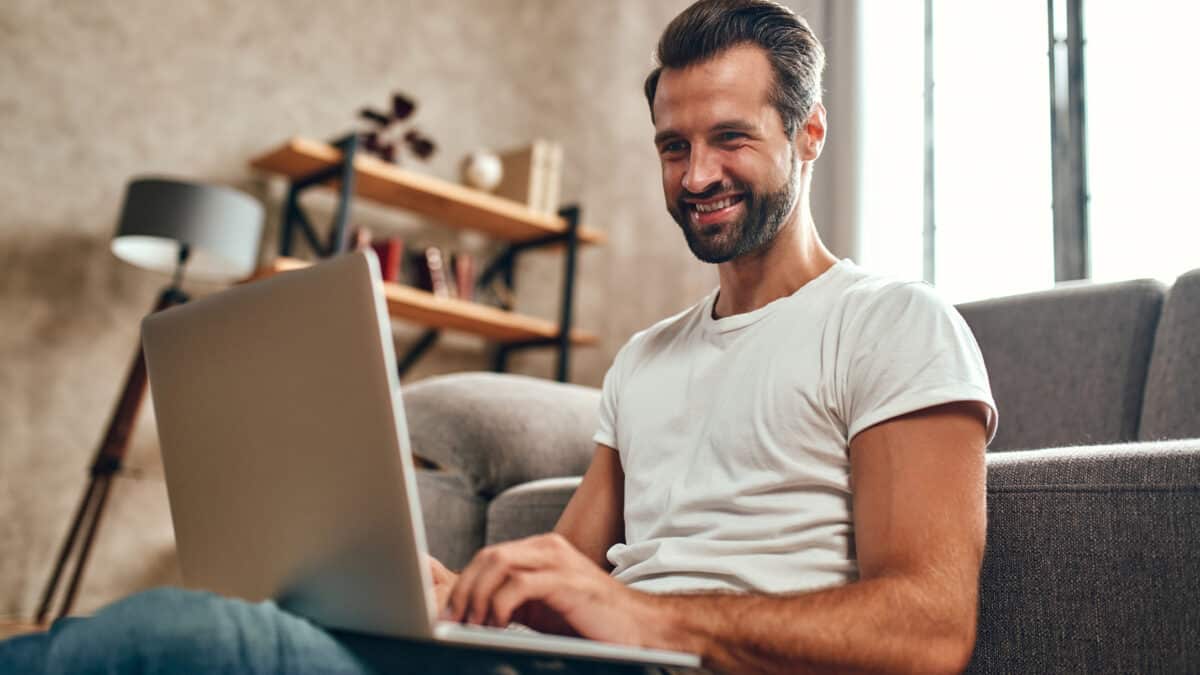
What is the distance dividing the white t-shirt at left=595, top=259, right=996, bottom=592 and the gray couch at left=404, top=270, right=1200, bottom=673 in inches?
4.1

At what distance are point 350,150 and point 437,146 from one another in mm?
664

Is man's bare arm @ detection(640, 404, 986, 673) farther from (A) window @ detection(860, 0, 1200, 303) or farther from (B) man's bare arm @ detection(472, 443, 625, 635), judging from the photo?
(A) window @ detection(860, 0, 1200, 303)

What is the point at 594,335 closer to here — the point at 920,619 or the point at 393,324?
the point at 393,324

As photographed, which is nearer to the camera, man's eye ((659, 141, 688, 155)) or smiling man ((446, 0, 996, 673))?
smiling man ((446, 0, 996, 673))

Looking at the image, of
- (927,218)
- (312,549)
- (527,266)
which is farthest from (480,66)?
(312,549)

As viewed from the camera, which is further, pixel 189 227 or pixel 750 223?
pixel 189 227

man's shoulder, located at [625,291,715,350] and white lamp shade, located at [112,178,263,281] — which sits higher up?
white lamp shade, located at [112,178,263,281]

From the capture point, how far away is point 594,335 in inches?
157

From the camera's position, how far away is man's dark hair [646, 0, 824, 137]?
1.17 m

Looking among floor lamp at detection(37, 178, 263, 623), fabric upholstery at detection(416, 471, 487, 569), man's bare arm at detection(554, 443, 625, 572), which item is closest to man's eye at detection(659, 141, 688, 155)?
man's bare arm at detection(554, 443, 625, 572)

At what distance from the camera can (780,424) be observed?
981 mm

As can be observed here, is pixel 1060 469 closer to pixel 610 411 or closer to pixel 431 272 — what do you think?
pixel 610 411

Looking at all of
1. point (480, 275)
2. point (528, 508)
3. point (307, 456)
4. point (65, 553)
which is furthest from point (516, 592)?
point (480, 275)

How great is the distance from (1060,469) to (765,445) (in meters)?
0.26
